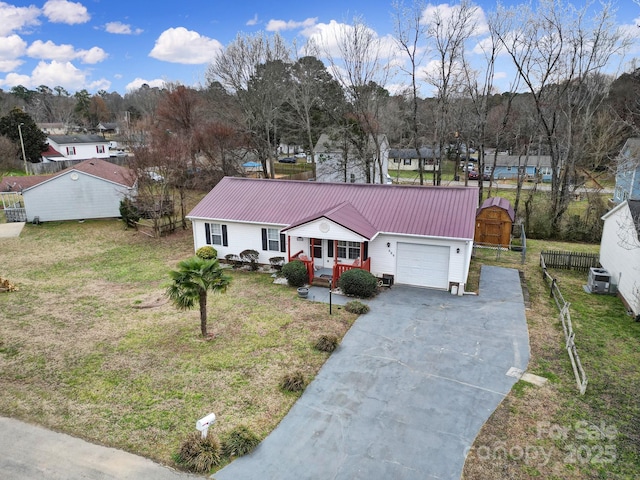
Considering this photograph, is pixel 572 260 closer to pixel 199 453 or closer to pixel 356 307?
pixel 356 307

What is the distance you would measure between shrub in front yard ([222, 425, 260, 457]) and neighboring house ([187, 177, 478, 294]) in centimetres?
939

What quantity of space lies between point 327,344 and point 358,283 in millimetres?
4295

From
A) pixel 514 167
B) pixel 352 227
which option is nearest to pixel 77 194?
pixel 352 227

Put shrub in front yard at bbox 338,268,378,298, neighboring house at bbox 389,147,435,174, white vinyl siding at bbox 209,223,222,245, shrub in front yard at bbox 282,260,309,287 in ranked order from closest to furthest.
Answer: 1. shrub in front yard at bbox 338,268,378,298
2. shrub in front yard at bbox 282,260,309,287
3. white vinyl siding at bbox 209,223,222,245
4. neighboring house at bbox 389,147,435,174

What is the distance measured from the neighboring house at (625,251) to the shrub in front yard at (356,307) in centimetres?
924

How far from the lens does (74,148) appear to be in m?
61.8

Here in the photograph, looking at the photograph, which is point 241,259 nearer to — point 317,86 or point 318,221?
point 318,221

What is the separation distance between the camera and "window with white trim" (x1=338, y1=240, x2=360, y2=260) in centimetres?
1820

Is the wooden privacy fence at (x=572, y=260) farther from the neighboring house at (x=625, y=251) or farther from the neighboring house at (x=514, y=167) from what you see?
the neighboring house at (x=514, y=167)

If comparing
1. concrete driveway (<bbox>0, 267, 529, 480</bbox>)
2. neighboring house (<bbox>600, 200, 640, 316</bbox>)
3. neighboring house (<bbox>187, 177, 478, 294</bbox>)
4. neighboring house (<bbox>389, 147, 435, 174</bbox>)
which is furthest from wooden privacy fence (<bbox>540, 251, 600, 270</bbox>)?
neighboring house (<bbox>389, 147, 435, 174</bbox>)

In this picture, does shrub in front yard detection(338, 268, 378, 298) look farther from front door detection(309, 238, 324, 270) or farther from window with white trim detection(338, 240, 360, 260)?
front door detection(309, 238, 324, 270)

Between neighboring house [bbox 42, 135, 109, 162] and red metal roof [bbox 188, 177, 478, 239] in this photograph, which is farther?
neighboring house [bbox 42, 135, 109, 162]

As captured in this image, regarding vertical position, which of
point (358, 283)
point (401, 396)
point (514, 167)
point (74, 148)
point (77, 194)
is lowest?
point (401, 396)

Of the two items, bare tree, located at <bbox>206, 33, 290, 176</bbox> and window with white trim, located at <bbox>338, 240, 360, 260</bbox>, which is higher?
bare tree, located at <bbox>206, 33, 290, 176</bbox>
